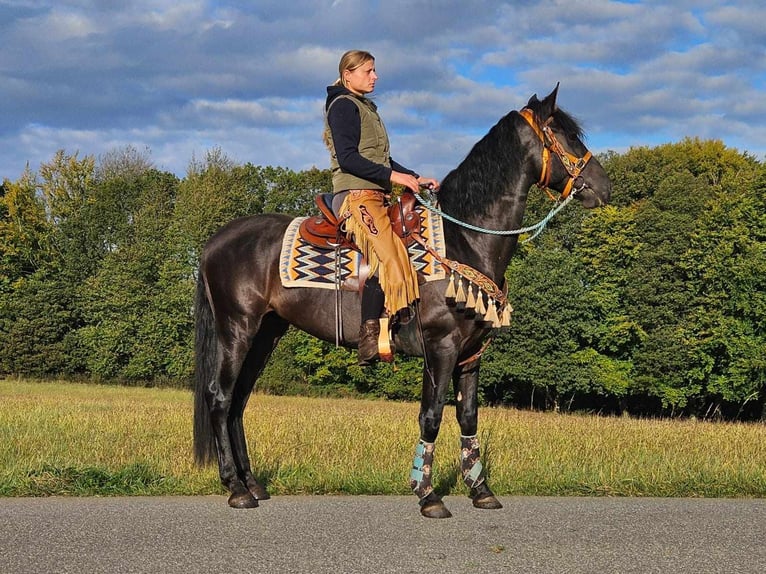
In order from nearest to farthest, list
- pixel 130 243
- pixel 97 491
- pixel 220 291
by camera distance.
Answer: pixel 97 491 < pixel 220 291 < pixel 130 243

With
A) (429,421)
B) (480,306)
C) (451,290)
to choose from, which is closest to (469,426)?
(429,421)

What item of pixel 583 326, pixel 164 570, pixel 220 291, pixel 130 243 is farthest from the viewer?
pixel 130 243

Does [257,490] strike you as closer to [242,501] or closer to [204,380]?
[242,501]

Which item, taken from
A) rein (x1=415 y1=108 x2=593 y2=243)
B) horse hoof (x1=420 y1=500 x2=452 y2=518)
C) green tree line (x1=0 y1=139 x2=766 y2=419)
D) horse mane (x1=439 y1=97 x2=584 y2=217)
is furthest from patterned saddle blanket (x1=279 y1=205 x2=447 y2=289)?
green tree line (x1=0 y1=139 x2=766 y2=419)

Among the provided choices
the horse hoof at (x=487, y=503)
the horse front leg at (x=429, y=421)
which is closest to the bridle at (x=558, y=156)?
the horse front leg at (x=429, y=421)

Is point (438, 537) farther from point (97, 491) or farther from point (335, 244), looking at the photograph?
point (97, 491)

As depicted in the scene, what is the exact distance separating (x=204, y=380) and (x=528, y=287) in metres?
36.0

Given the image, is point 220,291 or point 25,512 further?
point 220,291

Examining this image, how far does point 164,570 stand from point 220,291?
333cm

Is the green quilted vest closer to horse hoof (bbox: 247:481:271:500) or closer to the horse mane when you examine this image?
the horse mane

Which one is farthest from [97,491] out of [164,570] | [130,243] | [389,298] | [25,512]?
[130,243]

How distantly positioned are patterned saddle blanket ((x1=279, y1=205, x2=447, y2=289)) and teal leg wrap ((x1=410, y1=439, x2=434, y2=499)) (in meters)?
1.50

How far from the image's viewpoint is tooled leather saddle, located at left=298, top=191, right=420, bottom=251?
6.83 metres

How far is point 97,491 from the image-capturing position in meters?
6.89
